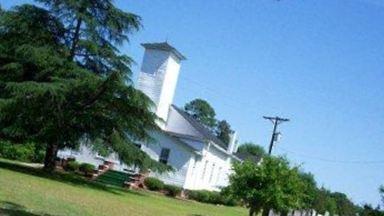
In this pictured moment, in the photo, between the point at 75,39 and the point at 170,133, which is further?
the point at 170,133

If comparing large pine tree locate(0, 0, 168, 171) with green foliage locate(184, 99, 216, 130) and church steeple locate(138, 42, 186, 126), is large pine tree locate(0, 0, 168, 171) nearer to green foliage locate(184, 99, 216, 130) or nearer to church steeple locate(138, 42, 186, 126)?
church steeple locate(138, 42, 186, 126)

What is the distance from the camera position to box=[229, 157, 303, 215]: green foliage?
24.4 meters

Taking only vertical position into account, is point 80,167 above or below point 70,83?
below

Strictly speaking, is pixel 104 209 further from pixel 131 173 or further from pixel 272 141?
pixel 272 141

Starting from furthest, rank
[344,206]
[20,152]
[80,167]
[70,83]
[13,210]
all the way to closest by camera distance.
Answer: [344,206] < [80,167] < [20,152] < [70,83] < [13,210]

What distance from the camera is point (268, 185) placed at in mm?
24656

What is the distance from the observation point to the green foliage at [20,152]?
37.5 meters

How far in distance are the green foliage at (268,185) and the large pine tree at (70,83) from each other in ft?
23.2

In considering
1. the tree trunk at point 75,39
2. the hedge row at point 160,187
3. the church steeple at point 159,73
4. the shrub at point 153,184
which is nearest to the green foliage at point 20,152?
the shrub at point 153,184

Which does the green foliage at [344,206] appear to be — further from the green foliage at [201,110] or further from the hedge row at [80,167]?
the hedge row at [80,167]

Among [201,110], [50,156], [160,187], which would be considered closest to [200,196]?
[160,187]

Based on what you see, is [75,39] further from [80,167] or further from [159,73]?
[159,73]

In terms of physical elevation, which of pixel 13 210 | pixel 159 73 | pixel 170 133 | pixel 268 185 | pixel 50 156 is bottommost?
pixel 13 210

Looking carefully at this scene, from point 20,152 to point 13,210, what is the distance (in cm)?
2588
